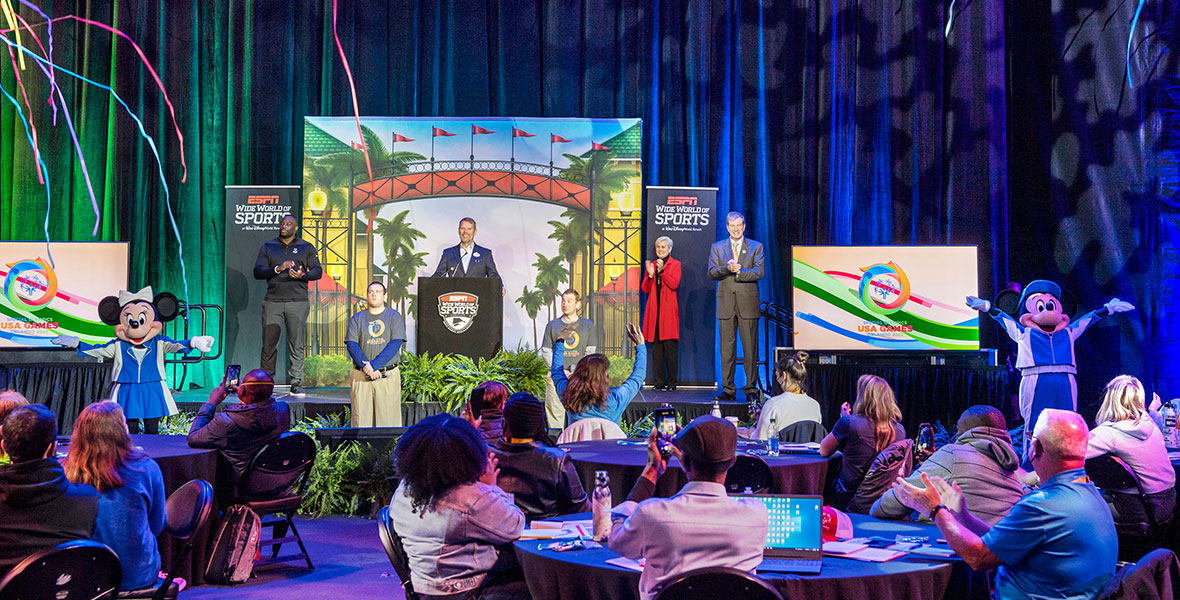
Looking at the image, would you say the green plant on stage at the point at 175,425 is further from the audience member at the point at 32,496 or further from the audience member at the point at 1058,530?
the audience member at the point at 1058,530

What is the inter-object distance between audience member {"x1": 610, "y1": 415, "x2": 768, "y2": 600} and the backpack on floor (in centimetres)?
318

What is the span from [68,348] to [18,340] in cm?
94

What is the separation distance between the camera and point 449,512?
3.03 meters

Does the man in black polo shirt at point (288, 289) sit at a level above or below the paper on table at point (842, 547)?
above

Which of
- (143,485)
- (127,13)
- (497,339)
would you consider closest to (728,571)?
(143,485)

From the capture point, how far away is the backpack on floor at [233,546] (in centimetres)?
517

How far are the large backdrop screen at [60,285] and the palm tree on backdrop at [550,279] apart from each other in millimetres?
4021

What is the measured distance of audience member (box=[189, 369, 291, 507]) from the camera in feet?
16.7

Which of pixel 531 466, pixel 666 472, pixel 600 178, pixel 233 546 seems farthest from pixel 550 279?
pixel 531 466

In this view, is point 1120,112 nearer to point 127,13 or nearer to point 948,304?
point 948,304

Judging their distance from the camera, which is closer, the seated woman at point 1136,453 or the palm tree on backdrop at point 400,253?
the seated woman at point 1136,453

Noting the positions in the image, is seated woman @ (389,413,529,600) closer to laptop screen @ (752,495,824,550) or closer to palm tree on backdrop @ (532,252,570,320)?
laptop screen @ (752,495,824,550)

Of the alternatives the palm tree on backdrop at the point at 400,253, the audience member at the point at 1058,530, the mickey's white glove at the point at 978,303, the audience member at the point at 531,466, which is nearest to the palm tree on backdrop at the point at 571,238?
the palm tree on backdrop at the point at 400,253

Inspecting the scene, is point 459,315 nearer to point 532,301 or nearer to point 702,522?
point 532,301
